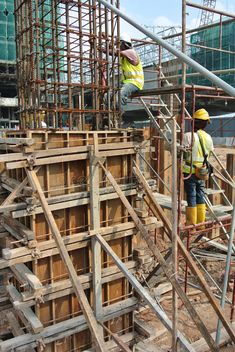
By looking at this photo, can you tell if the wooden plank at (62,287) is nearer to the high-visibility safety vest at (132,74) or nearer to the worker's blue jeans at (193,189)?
the worker's blue jeans at (193,189)

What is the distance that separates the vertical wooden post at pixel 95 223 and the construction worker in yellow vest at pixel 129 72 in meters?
2.28

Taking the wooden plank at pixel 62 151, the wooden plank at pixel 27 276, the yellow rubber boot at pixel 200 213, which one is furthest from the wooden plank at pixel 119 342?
the wooden plank at pixel 62 151

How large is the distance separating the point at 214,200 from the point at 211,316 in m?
4.95

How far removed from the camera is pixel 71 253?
6137 millimetres

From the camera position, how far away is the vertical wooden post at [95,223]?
5.93 m

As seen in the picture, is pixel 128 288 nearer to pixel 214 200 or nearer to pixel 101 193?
pixel 101 193

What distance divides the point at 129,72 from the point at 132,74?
0.08 metres

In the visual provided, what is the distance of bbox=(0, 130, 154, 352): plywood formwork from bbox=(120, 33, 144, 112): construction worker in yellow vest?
1617 mm

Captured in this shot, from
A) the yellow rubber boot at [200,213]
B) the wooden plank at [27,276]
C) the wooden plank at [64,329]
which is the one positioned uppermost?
the yellow rubber boot at [200,213]

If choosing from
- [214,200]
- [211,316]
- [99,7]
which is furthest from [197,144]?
[214,200]

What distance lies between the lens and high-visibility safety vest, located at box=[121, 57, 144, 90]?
795 centimetres

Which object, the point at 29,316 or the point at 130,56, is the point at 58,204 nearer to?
the point at 29,316

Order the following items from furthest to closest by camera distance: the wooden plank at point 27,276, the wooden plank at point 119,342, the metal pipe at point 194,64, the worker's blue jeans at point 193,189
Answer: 1. the worker's blue jeans at point 193,189
2. the wooden plank at point 119,342
3. the wooden plank at point 27,276
4. the metal pipe at point 194,64

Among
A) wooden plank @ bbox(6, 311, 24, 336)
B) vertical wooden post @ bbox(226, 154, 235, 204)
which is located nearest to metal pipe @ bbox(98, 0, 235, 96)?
wooden plank @ bbox(6, 311, 24, 336)
